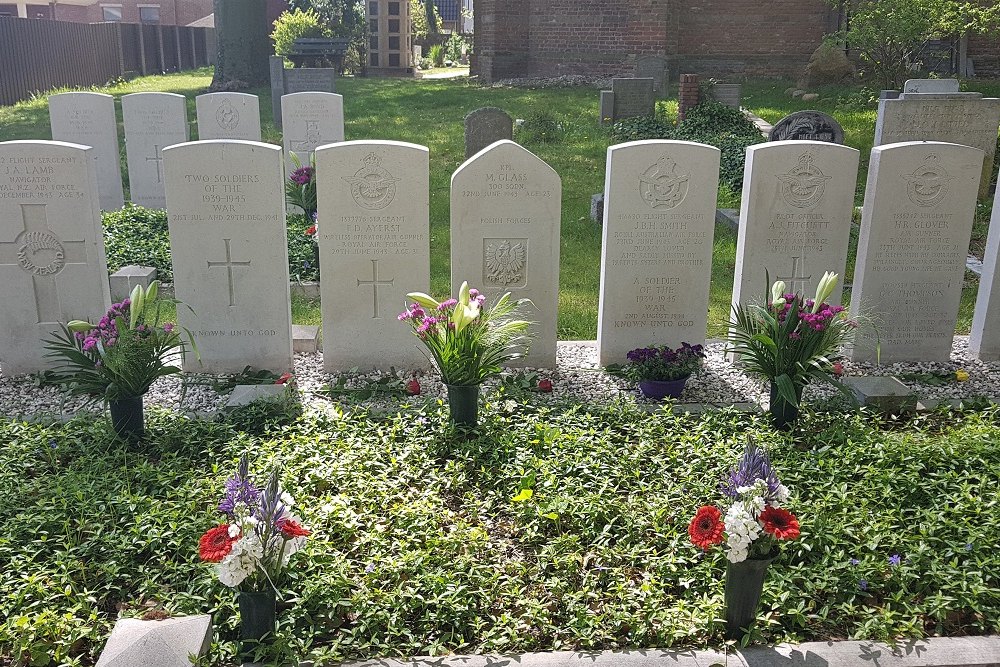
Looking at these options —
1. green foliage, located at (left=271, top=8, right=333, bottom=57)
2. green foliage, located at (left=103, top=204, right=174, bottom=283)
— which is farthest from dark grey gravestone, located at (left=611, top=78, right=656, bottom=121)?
green foliage, located at (left=271, top=8, right=333, bottom=57)

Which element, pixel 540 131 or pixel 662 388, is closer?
pixel 662 388

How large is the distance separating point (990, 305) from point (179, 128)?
9.62 meters

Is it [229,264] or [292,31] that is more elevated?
[292,31]

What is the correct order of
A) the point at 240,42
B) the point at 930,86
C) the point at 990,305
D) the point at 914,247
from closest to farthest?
the point at 914,247
the point at 990,305
the point at 930,86
the point at 240,42

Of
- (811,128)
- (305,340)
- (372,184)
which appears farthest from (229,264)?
(811,128)

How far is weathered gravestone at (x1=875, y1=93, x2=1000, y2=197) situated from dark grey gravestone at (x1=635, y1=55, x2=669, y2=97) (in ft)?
27.1

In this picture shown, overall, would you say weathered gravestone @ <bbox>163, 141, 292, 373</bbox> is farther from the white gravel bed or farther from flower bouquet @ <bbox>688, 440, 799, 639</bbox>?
flower bouquet @ <bbox>688, 440, 799, 639</bbox>

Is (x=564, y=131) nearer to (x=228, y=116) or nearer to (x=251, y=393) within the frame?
(x=228, y=116)

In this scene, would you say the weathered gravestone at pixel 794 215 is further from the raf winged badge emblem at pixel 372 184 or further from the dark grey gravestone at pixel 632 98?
the dark grey gravestone at pixel 632 98

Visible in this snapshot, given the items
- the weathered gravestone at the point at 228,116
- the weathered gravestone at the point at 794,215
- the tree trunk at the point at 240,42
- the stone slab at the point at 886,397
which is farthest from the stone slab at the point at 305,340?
the tree trunk at the point at 240,42

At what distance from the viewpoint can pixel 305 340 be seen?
293 inches

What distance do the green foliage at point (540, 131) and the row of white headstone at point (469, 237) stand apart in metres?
9.13

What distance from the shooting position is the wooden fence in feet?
65.3

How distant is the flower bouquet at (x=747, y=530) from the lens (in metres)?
3.78
